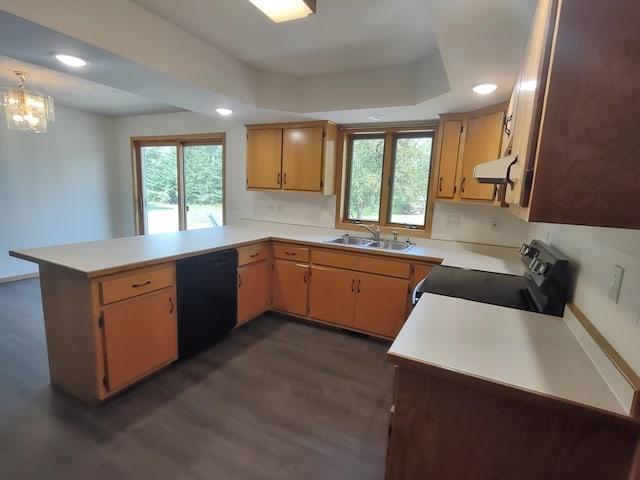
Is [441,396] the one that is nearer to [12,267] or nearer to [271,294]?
[271,294]

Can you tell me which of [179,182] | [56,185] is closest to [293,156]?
[179,182]

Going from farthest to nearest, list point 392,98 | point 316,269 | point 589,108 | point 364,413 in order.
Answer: point 316,269
point 392,98
point 364,413
point 589,108

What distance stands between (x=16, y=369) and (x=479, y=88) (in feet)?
12.3

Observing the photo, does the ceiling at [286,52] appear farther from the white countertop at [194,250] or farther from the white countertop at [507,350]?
the white countertop at [507,350]

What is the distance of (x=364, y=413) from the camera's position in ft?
6.42

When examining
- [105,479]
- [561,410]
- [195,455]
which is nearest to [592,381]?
[561,410]

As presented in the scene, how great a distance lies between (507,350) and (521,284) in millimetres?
978

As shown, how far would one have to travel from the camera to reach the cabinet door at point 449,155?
2.65m

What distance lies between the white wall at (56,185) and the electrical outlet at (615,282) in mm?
5763

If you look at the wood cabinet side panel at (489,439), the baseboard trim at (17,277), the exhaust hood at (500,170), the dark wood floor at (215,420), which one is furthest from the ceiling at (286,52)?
the baseboard trim at (17,277)

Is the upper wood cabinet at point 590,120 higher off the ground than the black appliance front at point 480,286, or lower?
higher

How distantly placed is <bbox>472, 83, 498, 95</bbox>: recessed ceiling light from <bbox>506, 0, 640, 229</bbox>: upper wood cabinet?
139 centimetres

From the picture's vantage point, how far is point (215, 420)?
1.85m

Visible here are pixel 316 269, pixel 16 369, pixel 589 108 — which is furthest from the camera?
pixel 316 269
